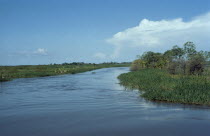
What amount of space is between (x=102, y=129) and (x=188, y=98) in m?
8.53

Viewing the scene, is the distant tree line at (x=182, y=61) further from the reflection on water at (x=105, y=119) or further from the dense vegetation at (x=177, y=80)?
the reflection on water at (x=105, y=119)

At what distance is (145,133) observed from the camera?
9930 millimetres

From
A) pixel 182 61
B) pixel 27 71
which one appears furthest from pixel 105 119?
pixel 27 71

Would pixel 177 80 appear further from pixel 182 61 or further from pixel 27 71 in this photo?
pixel 27 71

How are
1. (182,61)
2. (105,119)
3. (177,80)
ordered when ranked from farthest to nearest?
(182,61) → (177,80) → (105,119)

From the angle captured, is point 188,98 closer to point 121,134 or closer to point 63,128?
point 121,134

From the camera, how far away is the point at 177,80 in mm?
22047

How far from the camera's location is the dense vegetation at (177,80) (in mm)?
16281

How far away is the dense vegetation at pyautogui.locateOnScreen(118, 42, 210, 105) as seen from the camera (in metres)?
16.3

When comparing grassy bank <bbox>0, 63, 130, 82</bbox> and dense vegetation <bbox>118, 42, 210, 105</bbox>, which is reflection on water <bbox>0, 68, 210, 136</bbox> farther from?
grassy bank <bbox>0, 63, 130, 82</bbox>

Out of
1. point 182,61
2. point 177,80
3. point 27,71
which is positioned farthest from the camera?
point 27,71

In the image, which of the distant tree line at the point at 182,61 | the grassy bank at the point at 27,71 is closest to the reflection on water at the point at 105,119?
the distant tree line at the point at 182,61

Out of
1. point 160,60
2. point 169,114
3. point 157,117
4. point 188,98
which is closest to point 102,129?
point 157,117

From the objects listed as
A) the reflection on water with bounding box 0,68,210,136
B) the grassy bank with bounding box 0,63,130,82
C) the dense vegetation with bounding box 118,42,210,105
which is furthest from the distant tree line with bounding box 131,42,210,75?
the grassy bank with bounding box 0,63,130,82
